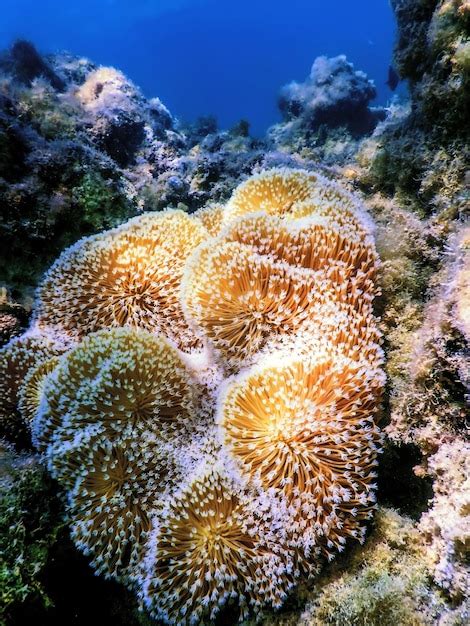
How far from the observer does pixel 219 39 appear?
105000mm

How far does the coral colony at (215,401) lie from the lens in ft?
6.61

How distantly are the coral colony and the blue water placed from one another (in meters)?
99.4

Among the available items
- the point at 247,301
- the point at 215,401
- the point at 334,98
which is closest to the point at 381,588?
the point at 215,401

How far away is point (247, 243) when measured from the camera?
277 centimetres

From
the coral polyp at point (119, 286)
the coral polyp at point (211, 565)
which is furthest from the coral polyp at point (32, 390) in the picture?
the coral polyp at point (211, 565)

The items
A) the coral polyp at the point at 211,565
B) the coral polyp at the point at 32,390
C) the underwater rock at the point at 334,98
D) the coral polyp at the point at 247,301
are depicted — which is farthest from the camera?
the underwater rock at the point at 334,98

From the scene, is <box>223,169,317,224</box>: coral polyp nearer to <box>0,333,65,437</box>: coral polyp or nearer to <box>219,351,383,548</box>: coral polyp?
Result: <box>219,351,383,548</box>: coral polyp

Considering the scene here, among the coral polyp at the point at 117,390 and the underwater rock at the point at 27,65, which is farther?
the underwater rock at the point at 27,65

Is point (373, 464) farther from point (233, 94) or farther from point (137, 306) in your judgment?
point (233, 94)

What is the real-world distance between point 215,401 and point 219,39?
425ft

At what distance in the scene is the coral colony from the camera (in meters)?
2.02

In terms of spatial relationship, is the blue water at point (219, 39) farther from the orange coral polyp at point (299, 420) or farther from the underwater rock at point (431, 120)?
the orange coral polyp at point (299, 420)

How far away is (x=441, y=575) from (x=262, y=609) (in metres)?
0.99

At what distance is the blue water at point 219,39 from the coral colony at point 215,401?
326 ft
